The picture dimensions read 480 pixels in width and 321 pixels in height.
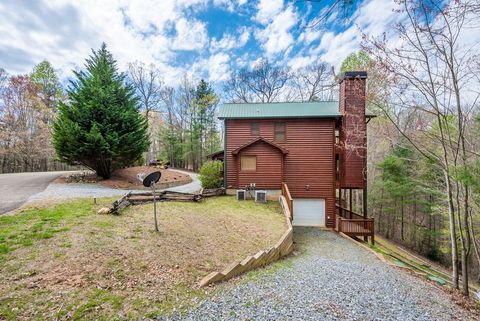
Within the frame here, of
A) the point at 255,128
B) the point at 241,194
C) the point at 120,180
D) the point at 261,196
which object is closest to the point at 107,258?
the point at 241,194

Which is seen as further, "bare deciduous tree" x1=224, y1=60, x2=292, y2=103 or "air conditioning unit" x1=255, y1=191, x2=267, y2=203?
"bare deciduous tree" x1=224, y1=60, x2=292, y2=103

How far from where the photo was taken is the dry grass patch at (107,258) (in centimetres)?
310

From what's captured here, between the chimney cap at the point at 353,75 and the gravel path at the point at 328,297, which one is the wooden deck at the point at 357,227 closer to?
the gravel path at the point at 328,297

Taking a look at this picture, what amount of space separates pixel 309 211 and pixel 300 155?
139 inches

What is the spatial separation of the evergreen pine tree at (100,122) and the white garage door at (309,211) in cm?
1126

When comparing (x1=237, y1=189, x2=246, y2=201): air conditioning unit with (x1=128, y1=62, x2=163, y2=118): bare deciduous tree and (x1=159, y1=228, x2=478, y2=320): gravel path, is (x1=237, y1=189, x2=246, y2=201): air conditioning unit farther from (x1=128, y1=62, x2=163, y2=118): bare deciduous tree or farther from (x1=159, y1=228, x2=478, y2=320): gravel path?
(x1=128, y1=62, x2=163, y2=118): bare deciduous tree

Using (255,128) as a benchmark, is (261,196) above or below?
below

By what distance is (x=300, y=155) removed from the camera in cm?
1339

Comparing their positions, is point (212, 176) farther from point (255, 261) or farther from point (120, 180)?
point (255, 261)

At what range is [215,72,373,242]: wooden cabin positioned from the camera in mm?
12812

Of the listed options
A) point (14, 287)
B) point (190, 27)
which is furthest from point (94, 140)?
point (14, 287)

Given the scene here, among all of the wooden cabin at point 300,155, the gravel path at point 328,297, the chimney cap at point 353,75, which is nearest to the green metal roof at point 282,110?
the wooden cabin at point 300,155

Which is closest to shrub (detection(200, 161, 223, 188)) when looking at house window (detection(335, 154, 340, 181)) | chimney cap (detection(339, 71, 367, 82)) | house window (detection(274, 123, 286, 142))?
house window (detection(274, 123, 286, 142))

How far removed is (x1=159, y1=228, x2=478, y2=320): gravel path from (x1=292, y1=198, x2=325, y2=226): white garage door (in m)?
6.15
